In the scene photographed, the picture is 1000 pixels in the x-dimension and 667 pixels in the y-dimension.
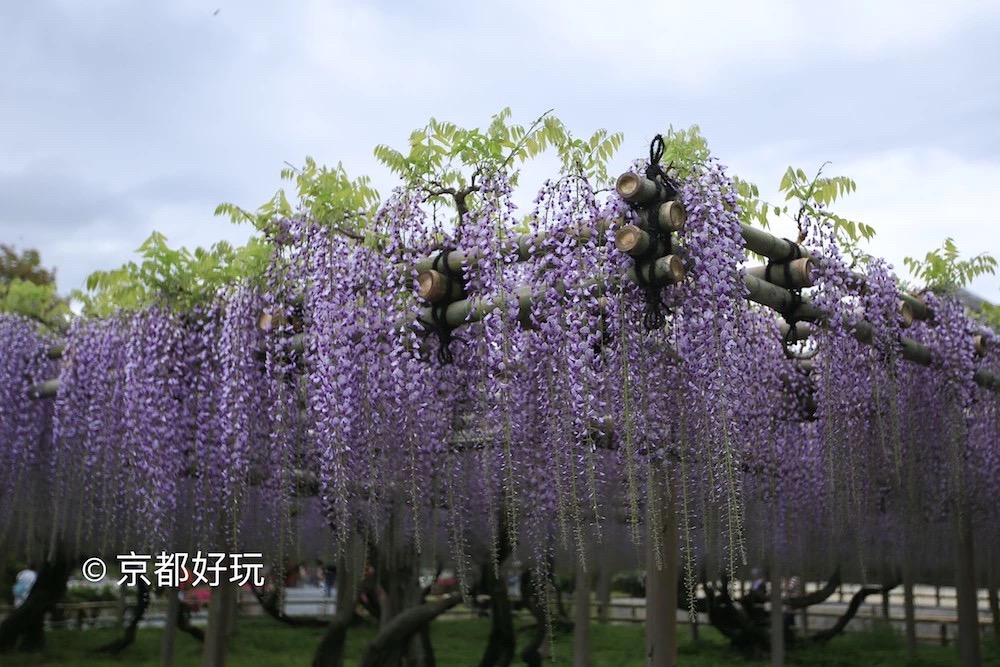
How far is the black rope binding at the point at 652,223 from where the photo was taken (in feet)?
13.0

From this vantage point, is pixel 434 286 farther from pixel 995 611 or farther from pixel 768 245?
pixel 995 611

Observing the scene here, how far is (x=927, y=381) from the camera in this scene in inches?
273

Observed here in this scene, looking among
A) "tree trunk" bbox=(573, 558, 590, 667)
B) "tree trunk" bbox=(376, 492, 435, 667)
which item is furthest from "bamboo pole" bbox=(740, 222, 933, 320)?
"tree trunk" bbox=(573, 558, 590, 667)

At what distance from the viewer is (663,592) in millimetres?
5055

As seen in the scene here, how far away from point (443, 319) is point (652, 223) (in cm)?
128

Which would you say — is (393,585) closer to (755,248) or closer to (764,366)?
(764,366)

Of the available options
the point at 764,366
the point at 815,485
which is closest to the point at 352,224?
the point at 764,366

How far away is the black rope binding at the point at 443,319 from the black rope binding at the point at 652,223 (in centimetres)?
104

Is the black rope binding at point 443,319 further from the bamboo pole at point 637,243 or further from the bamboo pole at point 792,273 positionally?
the bamboo pole at point 792,273

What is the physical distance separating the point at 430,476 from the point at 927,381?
3.63m

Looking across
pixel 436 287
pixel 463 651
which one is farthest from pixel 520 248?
pixel 463 651

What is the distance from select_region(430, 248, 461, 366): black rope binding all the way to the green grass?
9543 mm

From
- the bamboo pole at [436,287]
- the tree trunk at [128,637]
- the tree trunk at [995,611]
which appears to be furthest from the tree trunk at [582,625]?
the tree trunk at [995,611]

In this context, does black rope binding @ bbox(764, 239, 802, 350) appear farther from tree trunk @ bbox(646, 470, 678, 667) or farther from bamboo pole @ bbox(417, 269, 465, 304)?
bamboo pole @ bbox(417, 269, 465, 304)
